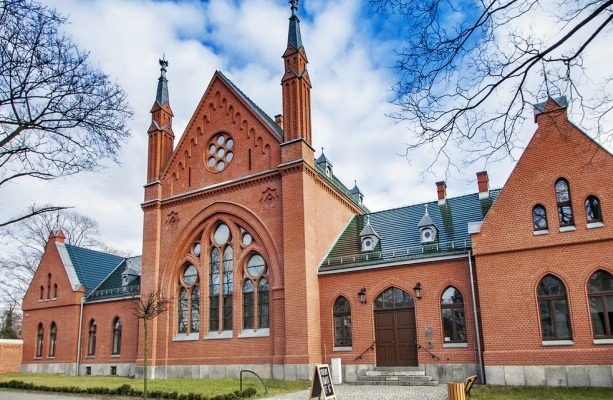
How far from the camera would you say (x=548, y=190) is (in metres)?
17.9

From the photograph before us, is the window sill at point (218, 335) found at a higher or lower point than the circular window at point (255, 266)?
lower

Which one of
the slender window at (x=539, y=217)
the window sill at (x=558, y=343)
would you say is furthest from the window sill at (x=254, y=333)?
the slender window at (x=539, y=217)

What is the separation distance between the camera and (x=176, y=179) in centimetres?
2752

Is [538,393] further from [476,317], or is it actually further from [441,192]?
[441,192]

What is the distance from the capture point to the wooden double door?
66.7 ft

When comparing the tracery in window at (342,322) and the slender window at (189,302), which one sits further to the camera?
the slender window at (189,302)

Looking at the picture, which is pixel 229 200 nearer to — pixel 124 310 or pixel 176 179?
pixel 176 179

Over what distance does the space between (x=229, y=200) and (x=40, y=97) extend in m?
15.5

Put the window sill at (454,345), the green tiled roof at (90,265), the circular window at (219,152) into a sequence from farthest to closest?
the green tiled roof at (90,265) → the circular window at (219,152) → the window sill at (454,345)

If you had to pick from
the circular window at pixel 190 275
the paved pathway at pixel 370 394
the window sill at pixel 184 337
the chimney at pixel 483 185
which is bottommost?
the paved pathway at pixel 370 394

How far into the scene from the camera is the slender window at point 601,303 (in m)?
16.2

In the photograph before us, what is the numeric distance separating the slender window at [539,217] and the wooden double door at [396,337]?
5.83 metres

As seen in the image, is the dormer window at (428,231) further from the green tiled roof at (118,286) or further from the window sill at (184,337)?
the green tiled roof at (118,286)

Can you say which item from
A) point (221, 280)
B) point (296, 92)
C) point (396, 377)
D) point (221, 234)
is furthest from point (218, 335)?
point (296, 92)
